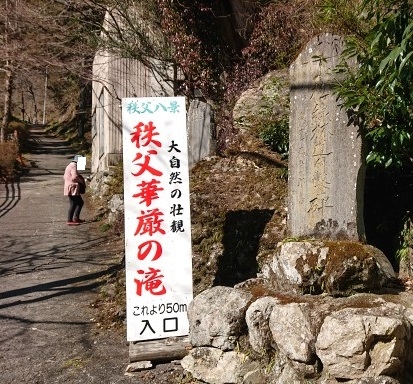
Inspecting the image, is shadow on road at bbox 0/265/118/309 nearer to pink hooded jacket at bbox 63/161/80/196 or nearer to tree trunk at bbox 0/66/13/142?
pink hooded jacket at bbox 63/161/80/196

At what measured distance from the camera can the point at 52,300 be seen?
7.01 m

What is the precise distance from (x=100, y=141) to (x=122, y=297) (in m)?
9.08

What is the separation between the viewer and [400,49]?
3.30 metres

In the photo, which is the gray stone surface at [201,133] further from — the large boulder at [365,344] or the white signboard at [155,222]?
the large boulder at [365,344]

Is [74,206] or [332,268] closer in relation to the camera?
[332,268]

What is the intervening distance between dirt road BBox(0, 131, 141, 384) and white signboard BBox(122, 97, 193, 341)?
23.7 inches

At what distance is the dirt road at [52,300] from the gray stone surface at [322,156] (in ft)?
7.36

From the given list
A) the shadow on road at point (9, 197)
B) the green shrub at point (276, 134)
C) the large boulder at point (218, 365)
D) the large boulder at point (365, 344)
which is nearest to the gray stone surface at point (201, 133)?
the green shrub at point (276, 134)

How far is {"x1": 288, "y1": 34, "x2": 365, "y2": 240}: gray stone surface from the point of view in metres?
4.57

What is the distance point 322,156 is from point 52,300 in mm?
4208

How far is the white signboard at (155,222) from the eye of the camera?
17.2 feet

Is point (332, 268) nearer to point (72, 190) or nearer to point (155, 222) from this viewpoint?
point (155, 222)

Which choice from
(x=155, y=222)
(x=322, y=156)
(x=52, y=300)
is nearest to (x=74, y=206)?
(x=52, y=300)

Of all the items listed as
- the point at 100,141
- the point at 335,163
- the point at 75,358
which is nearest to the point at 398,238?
the point at 335,163
